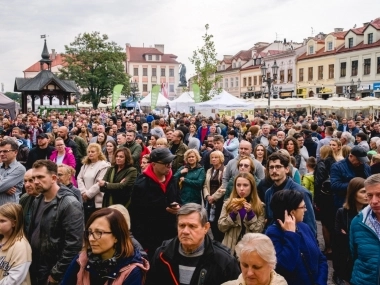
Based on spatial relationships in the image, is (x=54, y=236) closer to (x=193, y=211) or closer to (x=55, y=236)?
(x=55, y=236)

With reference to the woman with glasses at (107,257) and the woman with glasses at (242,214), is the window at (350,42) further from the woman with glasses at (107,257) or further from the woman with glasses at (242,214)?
Result: the woman with glasses at (107,257)

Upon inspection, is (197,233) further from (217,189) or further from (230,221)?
(217,189)

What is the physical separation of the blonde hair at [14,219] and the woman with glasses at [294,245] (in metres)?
2.06

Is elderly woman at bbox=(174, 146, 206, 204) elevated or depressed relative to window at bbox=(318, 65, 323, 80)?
depressed

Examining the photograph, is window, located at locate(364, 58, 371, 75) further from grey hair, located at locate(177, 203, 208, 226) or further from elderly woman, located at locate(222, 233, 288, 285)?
elderly woman, located at locate(222, 233, 288, 285)

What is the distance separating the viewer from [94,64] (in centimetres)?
5803

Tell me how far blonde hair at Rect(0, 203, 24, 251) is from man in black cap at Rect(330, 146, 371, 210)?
13.1ft

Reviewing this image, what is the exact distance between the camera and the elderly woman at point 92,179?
6.00 meters

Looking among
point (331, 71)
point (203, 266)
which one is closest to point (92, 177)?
point (203, 266)

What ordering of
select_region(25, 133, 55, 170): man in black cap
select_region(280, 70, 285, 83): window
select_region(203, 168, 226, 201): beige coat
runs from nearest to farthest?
1. select_region(203, 168, 226, 201): beige coat
2. select_region(25, 133, 55, 170): man in black cap
3. select_region(280, 70, 285, 83): window

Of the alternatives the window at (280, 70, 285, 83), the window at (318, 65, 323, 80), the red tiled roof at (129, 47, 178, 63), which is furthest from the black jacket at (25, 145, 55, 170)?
the red tiled roof at (129, 47, 178, 63)

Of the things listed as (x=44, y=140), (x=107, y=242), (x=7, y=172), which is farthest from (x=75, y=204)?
(x=44, y=140)

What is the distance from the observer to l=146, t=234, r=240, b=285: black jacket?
2.87m

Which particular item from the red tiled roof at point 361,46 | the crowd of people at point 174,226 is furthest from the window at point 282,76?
the crowd of people at point 174,226
